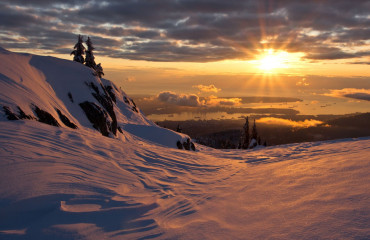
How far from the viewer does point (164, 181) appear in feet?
27.7

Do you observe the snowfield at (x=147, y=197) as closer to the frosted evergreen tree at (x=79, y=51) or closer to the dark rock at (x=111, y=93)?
the dark rock at (x=111, y=93)

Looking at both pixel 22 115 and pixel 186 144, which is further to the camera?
pixel 186 144

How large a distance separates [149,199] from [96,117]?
18071mm

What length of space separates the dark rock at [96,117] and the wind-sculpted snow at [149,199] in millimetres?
12739

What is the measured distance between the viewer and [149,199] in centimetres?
655

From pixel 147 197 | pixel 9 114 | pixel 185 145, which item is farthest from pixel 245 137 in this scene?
pixel 147 197

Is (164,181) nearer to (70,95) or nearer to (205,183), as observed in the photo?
(205,183)

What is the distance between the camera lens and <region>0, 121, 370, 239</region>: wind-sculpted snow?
14.3 feet

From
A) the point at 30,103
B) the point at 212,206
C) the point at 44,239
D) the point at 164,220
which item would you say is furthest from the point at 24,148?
the point at 30,103

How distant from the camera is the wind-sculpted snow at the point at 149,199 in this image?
4363mm

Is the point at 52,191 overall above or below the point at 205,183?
above

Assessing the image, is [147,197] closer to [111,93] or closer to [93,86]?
[93,86]

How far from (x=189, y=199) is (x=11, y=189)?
4.55 meters

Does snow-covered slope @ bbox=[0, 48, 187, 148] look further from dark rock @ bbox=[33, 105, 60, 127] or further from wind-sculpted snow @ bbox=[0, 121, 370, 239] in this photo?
wind-sculpted snow @ bbox=[0, 121, 370, 239]
